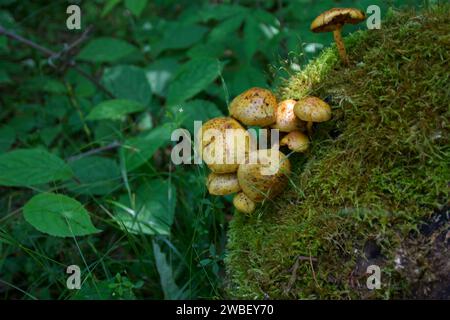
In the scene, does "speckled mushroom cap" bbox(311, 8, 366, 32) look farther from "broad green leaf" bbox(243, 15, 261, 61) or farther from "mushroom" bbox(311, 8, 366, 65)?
"broad green leaf" bbox(243, 15, 261, 61)

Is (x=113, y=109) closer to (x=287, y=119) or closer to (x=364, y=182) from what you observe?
(x=287, y=119)

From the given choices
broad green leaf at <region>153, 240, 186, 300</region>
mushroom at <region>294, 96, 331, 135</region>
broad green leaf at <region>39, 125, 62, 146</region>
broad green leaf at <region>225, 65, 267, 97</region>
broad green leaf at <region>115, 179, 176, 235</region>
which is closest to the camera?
mushroom at <region>294, 96, 331, 135</region>

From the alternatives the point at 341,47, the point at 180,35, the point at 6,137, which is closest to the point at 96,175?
the point at 6,137

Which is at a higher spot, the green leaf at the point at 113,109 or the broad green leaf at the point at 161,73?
the broad green leaf at the point at 161,73

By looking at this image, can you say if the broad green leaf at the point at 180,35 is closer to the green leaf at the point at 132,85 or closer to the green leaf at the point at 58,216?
the green leaf at the point at 132,85

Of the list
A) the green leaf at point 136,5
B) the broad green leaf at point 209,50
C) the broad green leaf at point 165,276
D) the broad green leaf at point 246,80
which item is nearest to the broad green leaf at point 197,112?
the broad green leaf at point 246,80

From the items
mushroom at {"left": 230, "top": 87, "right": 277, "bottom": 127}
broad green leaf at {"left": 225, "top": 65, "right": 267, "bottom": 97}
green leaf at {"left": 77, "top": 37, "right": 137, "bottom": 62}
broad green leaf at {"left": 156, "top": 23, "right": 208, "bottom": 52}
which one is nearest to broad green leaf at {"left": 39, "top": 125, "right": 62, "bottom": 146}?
green leaf at {"left": 77, "top": 37, "right": 137, "bottom": 62}
